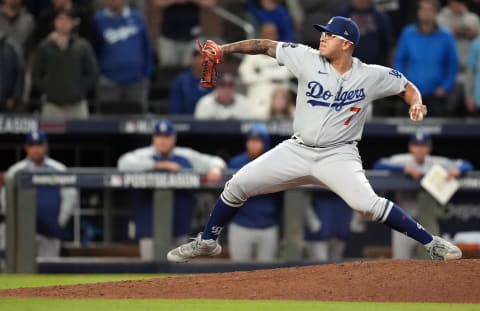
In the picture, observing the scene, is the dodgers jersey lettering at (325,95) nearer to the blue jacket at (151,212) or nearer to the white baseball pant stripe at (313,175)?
the white baseball pant stripe at (313,175)

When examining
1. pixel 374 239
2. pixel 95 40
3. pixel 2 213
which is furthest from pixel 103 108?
pixel 374 239

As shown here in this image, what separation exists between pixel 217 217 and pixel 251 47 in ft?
4.06

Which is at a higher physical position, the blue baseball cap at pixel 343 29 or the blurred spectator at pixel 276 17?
the blurred spectator at pixel 276 17

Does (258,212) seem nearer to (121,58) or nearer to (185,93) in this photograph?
(185,93)

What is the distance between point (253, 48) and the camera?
28.3ft

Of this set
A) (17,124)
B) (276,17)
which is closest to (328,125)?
(17,124)

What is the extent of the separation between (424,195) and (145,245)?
2753mm

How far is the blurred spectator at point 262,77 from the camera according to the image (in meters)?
13.4

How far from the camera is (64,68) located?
13.1m

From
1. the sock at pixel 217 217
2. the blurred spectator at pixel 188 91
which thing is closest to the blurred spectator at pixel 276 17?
the blurred spectator at pixel 188 91

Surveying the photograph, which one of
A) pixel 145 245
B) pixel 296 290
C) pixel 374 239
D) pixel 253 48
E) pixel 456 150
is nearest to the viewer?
pixel 296 290

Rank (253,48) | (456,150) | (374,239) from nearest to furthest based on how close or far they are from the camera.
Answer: (253,48) < (374,239) < (456,150)

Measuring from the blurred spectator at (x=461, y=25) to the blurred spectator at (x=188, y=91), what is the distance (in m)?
2.94

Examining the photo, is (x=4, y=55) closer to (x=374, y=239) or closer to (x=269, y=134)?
(x=269, y=134)
